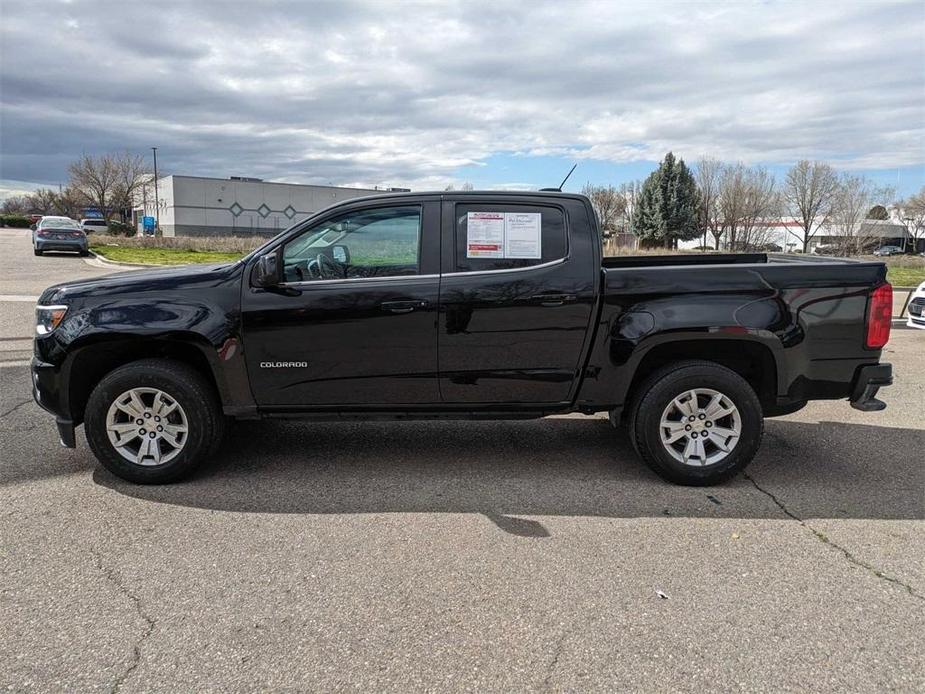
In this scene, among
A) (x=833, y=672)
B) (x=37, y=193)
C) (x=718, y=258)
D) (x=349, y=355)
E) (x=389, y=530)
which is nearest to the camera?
(x=833, y=672)

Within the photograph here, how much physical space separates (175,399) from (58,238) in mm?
26900

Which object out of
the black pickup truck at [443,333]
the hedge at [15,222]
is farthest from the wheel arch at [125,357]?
the hedge at [15,222]

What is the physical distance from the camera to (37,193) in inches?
4572

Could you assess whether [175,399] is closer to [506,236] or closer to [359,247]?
[359,247]

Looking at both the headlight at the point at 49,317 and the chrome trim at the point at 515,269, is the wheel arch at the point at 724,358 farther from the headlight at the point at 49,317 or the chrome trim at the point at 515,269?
the headlight at the point at 49,317

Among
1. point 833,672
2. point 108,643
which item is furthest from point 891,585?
point 108,643

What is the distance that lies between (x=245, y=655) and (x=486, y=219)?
296cm

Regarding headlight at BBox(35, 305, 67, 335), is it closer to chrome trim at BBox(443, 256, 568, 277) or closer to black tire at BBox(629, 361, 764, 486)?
chrome trim at BBox(443, 256, 568, 277)

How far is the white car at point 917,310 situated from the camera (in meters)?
10.2

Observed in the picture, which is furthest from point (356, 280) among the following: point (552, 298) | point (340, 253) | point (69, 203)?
point (69, 203)

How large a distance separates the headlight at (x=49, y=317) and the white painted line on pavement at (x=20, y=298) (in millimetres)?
10423

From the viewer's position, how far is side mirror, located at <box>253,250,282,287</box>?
169 inches

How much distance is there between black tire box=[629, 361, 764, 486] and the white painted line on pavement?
42.7 ft

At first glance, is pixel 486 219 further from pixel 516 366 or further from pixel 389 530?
pixel 389 530
